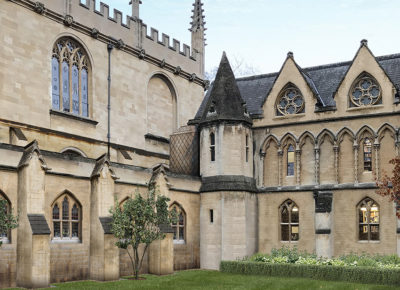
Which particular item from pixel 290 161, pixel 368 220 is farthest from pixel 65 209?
pixel 368 220

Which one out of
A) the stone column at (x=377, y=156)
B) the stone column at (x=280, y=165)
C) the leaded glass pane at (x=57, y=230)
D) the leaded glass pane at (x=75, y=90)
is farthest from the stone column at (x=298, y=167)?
the leaded glass pane at (x=57, y=230)

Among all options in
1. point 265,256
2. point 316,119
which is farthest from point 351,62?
point 265,256

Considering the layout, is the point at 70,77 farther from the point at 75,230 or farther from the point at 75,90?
the point at 75,230

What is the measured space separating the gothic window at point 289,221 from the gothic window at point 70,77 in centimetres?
1255

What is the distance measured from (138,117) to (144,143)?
172 cm

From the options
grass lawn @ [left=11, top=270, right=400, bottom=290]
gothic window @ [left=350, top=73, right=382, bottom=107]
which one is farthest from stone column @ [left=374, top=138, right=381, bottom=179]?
grass lawn @ [left=11, top=270, right=400, bottom=290]

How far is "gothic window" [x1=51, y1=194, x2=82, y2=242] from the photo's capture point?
25094 mm

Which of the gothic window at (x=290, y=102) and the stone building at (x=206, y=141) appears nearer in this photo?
the stone building at (x=206, y=141)

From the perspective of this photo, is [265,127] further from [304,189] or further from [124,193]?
[124,193]

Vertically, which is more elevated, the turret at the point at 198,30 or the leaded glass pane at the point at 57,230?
the turret at the point at 198,30

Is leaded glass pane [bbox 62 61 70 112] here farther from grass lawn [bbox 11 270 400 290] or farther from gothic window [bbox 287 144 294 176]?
gothic window [bbox 287 144 294 176]

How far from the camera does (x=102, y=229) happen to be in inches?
1015

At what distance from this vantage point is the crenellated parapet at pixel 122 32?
106 ft

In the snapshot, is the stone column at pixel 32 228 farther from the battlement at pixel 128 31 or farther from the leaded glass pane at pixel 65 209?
the battlement at pixel 128 31
